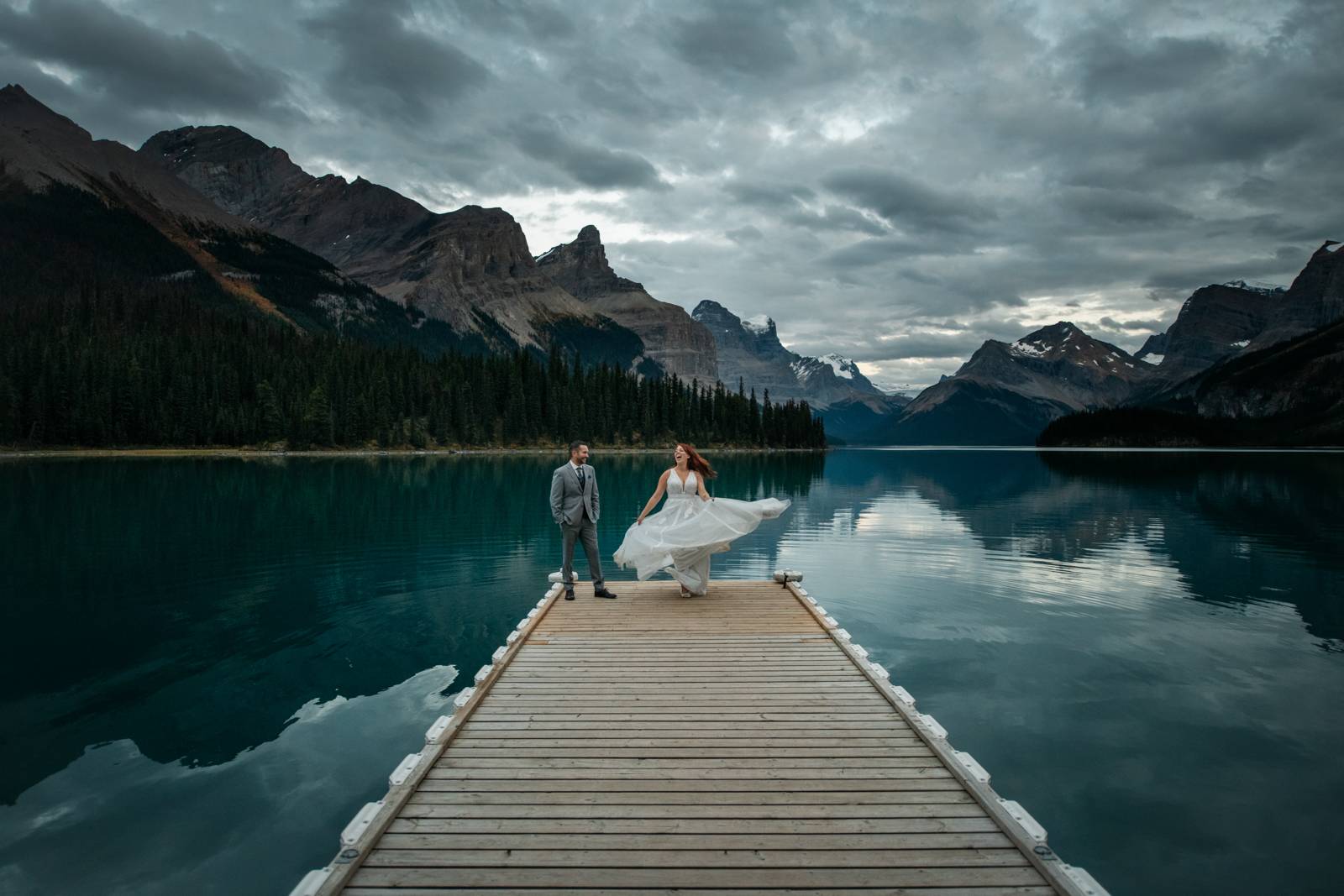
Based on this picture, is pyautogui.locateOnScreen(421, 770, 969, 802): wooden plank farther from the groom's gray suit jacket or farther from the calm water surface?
the groom's gray suit jacket

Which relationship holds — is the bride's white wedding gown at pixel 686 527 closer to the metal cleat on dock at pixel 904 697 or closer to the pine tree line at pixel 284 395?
the metal cleat on dock at pixel 904 697

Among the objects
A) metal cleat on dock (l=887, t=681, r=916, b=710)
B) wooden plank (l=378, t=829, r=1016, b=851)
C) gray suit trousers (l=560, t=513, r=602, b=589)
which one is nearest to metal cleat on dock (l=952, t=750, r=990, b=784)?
wooden plank (l=378, t=829, r=1016, b=851)

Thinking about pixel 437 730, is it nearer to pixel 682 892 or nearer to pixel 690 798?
pixel 690 798

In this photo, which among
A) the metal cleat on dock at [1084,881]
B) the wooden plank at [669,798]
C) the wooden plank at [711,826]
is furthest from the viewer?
the wooden plank at [669,798]

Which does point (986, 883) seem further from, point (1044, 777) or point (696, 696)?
point (1044, 777)

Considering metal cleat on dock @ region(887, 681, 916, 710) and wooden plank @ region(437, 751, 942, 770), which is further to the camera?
metal cleat on dock @ region(887, 681, 916, 710)

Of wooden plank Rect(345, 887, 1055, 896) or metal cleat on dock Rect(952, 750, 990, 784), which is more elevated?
metal cleat on dock Rect(952, 750, 990, 784)

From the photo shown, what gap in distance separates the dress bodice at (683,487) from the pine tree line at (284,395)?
410 feet

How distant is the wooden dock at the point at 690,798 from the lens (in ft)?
19.6

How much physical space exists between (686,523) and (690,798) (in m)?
9.67

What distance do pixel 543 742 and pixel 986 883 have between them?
17.0ft

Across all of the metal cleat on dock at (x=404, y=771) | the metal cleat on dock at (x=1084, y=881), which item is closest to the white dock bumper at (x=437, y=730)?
the metal cleat on dock at (x=404, y=771)

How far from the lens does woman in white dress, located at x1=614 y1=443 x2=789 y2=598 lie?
54.9 feet

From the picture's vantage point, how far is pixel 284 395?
5044 inches
